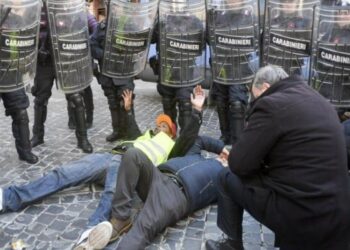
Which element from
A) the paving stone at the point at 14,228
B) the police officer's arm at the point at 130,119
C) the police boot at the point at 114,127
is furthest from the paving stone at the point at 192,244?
the police boot at the point at 114,127

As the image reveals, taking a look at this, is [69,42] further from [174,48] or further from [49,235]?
[49,235]

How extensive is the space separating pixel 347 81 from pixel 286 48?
2.13ft

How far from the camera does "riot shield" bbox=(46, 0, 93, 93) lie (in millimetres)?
4656

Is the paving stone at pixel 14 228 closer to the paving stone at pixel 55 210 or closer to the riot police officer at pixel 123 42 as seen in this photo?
the paving stone at pixel 55 210

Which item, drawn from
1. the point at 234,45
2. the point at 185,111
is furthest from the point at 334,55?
the point at 185,111

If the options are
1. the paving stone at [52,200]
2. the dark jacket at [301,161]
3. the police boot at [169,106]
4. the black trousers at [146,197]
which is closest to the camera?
the dark jacket at [301,161]

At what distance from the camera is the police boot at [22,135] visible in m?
4.73

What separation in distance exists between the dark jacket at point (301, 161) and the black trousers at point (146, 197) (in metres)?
0.86

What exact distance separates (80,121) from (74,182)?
59.4 inches

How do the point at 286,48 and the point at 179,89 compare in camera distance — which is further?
the point at 179,89

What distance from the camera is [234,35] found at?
15.6ft

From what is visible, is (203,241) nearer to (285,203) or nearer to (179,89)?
(285,203)

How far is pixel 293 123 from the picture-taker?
2412 mm

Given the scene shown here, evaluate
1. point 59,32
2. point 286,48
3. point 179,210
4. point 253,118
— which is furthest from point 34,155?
point 253,118
